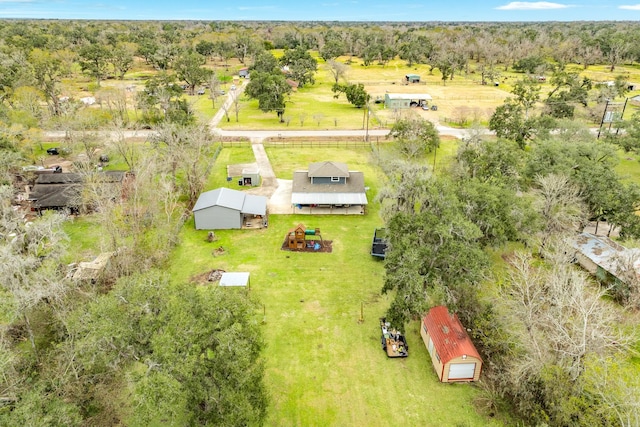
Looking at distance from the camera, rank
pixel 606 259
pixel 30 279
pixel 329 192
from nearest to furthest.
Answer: pixel 30 279 → pixel 606 259 → pixel 329 192

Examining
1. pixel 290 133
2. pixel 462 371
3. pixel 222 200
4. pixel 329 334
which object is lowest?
pixel 329 334

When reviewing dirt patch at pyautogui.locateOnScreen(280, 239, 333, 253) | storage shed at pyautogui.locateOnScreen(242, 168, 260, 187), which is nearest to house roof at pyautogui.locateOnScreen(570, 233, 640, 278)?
dirt patch at pyautogui.locateOnScreen(280, 239, 333, 253)

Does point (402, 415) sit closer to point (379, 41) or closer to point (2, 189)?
point (2, 189)

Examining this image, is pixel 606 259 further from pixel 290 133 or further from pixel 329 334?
pixel 290 133

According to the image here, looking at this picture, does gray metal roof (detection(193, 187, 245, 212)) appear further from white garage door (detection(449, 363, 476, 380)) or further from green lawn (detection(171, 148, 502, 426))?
white garage door (detection(449, 363, 476, 380))

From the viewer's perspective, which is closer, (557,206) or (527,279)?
(527,279)

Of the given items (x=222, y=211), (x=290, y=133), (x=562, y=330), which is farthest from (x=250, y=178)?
(x=562, y=330)
